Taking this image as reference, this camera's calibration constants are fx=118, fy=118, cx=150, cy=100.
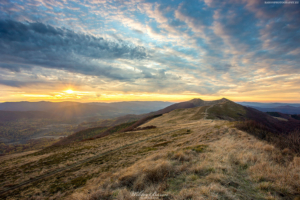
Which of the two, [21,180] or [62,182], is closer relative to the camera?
[62,182]

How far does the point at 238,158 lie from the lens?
26.0 ft

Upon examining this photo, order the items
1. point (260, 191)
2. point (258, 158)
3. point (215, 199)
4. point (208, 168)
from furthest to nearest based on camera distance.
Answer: point (258, 158) → point (208, 168) → point (260, 191) → point (215, 199)

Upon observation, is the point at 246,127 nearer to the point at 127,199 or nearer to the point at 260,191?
the point at 260,191

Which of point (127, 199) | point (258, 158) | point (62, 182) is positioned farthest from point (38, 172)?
point (258, 158)

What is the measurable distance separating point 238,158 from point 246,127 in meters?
12.5

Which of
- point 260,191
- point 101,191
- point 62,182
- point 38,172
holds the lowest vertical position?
point 38,172

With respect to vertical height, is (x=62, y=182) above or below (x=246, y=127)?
below

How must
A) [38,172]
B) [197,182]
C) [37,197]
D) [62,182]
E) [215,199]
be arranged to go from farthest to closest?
[38,172] → [62,182] → [37,197] → [197,182] → [215,199]

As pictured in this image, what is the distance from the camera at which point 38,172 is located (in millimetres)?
15820

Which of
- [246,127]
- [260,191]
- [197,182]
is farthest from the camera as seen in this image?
[246,127]

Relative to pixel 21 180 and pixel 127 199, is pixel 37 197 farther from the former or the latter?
pixel 127 199

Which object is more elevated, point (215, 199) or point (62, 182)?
point (215, 199)

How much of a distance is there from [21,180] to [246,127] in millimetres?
30399

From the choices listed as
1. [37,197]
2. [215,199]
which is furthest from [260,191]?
[37,197]
